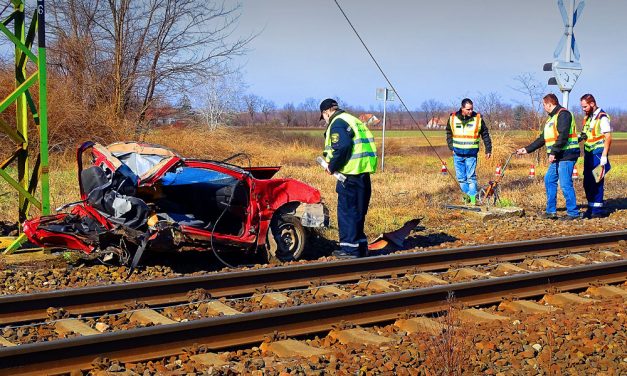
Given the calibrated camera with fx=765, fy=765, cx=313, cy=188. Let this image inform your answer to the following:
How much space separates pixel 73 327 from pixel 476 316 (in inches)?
138

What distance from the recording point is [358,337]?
6.19m

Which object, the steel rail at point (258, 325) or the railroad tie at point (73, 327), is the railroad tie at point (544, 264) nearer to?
the steel rail at point (258, 325)

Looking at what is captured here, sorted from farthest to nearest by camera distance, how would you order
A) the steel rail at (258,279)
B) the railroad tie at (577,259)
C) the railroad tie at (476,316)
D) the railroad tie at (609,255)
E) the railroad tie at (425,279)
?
the railroad tie at (609,255) → the railroad tie at (577,259) → the railroad tie at (425,279) → the railroad tie at (476,316) → the steel rail at (258,279)

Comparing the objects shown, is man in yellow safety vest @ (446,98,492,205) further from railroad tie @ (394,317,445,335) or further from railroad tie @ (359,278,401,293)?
railroad tie @ (394,317,445,335)

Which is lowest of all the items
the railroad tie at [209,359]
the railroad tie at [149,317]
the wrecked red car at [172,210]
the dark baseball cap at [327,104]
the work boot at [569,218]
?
Answer: the railroad tie at [209,359]

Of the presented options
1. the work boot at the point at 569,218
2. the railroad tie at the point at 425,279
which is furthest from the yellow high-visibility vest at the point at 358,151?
the work boot at the point at 569,218

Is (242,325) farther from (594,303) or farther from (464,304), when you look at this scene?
(594,303)

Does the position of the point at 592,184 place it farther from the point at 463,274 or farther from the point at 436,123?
the point at 436,123

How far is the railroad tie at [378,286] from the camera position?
26.2ft

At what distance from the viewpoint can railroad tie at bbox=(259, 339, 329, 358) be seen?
5.78m

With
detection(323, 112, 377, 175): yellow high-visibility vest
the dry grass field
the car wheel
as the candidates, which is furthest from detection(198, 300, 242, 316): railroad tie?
the dry grass field

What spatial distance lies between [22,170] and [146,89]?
14.4 meters

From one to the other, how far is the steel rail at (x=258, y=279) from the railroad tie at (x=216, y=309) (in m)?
0.29

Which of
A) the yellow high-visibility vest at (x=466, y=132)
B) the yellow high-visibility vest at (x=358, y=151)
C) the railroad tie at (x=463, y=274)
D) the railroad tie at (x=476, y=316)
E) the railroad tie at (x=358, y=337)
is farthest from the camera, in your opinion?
the yellow high-visibility vest at (x=466, y=132)
